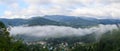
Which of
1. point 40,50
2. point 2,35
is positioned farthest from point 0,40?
point 40,50

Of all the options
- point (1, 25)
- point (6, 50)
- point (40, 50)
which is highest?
point (1, 25)

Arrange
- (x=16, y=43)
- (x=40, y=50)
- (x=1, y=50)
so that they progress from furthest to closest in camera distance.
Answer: (x=40, y=50) < (x=16, y=43) < (x=1, y=50)

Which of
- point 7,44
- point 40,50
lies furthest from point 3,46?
point 40,50

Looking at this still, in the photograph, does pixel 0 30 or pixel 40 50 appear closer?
pixel 0 30

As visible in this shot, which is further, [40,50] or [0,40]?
[40,50]

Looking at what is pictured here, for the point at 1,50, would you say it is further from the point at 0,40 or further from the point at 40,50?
the point at 40,50

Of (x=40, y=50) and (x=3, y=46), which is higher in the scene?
(x=3, y=46)

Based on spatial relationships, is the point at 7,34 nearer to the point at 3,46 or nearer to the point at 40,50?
the point at 3,46

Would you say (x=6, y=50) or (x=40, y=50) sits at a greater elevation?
(x=6, y=50)

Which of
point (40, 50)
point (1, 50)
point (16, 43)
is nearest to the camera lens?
point (1, 50)
